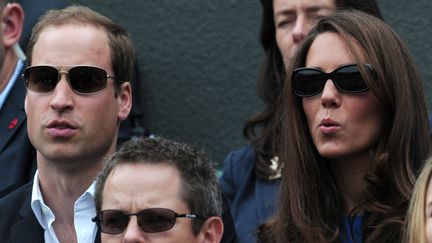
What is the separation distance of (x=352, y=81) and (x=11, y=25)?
2085mm

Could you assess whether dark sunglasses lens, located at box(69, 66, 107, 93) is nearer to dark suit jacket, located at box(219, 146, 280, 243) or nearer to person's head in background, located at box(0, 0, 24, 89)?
dark suit jacket, located at box(219, 146, 280, 243)

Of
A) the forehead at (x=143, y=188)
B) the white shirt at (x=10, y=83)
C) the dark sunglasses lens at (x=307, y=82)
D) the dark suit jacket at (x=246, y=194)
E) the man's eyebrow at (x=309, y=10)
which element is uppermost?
the man's eyebrow at (x=309, y=10)

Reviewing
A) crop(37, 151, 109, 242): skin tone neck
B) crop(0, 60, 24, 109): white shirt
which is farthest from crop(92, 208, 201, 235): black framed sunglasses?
crop(0, 60, 24, 109): white shirt

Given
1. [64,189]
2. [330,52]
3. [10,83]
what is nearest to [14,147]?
[10,83]

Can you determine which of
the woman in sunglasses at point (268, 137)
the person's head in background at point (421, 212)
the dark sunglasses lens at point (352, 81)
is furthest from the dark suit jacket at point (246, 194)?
the person's head in background at point (421, 212)

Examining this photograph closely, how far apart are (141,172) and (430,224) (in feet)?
3.32

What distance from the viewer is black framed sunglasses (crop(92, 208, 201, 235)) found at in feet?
12.9

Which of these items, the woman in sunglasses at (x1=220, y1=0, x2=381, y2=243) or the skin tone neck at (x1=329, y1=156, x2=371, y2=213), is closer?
the skin tone neck at (x1=329, y1=156, x2=371, y2=213)

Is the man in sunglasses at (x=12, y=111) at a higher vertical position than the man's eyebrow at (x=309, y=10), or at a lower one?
lower

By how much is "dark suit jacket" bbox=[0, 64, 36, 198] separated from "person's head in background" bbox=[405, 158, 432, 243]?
2050 mm

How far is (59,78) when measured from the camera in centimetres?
462

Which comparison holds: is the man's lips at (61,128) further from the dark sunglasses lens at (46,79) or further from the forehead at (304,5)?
the forehead at (304,5)

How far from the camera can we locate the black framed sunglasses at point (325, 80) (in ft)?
13.8

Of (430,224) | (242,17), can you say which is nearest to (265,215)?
(430,224)
